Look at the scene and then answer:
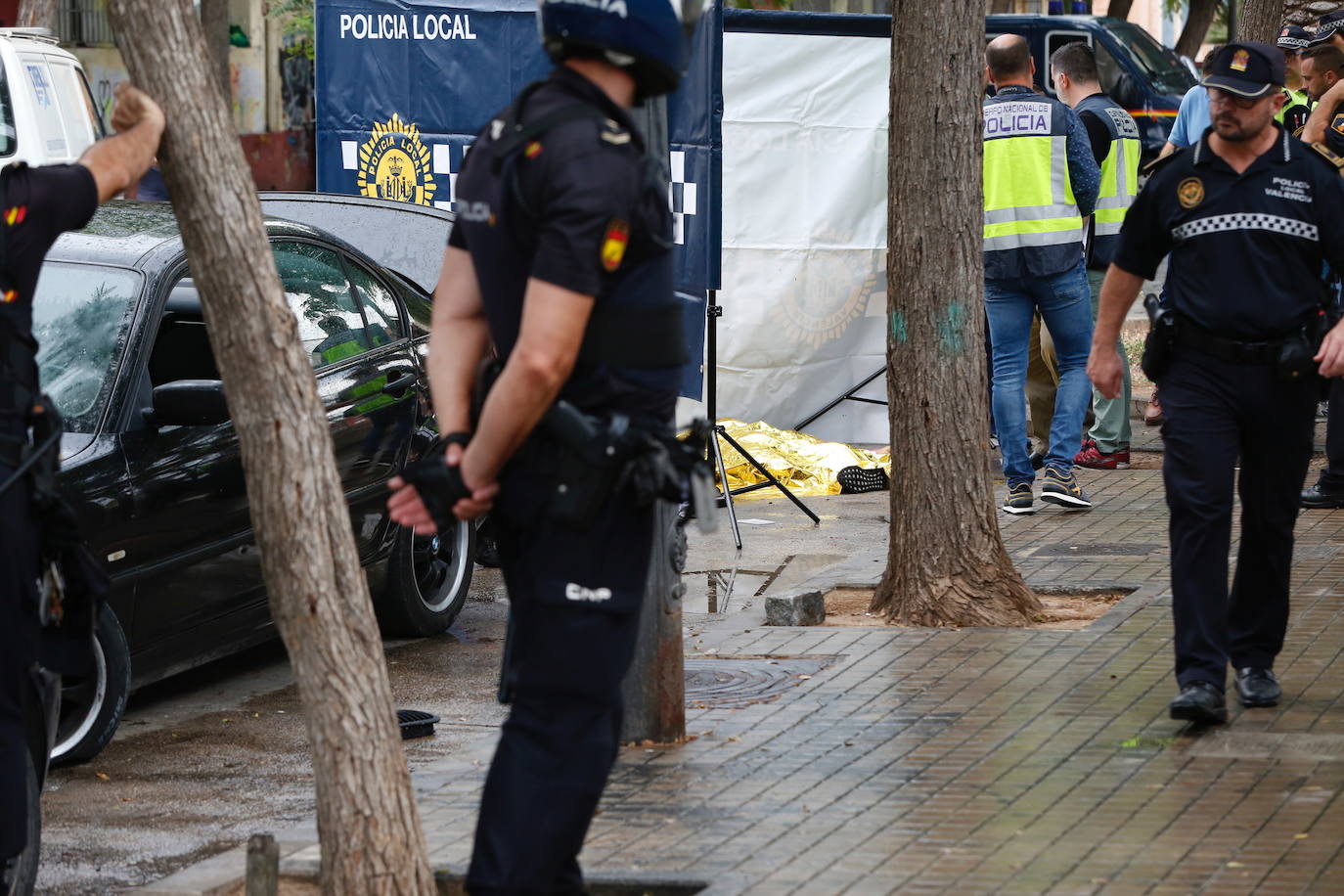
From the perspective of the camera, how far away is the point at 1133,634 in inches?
281

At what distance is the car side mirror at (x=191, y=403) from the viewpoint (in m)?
6.11

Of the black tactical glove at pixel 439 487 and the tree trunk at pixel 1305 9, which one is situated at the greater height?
the tree trunk at pixel 1305 9

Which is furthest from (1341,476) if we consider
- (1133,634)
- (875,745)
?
(875,745)

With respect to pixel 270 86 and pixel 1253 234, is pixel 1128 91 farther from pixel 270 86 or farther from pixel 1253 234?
pixel 270 86

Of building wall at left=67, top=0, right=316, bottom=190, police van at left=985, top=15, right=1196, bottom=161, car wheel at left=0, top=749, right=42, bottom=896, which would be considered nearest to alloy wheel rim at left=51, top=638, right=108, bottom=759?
car wheel at left=0, top=749, right=42, bottom=896

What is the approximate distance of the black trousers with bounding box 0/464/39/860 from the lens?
3896 millimetres

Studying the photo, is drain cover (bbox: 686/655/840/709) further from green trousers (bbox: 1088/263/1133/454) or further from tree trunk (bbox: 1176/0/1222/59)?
tree trunk (bbox: 1176/0/1222/59)

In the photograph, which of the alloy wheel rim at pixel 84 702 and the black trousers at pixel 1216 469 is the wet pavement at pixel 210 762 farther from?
the black trousers at pixel 1216 469

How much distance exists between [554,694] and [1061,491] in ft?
22.6

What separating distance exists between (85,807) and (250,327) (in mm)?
2201

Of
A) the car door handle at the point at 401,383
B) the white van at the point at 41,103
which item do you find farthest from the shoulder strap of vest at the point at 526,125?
the white van at the point at 41,103

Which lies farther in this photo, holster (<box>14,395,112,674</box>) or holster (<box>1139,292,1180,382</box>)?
holster (<box>1139,292,1180,382</box>)

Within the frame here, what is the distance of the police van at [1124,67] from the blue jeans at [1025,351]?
9722 millimetres

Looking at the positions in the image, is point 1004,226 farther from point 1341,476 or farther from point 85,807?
point 85,807
